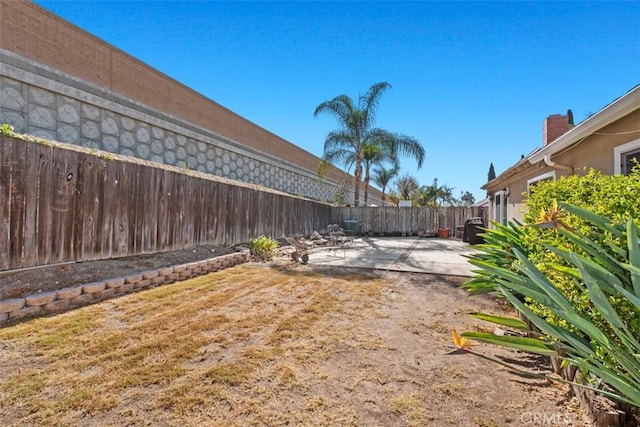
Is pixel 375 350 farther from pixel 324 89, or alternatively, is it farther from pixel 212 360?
pixel 324 89

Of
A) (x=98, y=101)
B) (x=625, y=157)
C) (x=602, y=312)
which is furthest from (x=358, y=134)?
(x=602, y=312)

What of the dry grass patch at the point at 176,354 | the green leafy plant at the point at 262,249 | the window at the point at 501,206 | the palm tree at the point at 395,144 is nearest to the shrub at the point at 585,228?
the dry grass patch at the point at 176,354

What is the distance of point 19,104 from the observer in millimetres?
5301

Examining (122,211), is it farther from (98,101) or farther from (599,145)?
(599,145)

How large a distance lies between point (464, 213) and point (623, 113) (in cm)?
1320

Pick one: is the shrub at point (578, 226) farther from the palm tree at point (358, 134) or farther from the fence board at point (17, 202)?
the palm tree at point (358, 134)

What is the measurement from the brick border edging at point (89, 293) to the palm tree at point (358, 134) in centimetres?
1129

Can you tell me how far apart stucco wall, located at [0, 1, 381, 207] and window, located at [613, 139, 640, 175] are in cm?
959

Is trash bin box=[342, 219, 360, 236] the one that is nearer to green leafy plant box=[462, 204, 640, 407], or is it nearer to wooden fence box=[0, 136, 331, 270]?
wooden fence box=[0, 136, 331, 270]

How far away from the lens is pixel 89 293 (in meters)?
3.96

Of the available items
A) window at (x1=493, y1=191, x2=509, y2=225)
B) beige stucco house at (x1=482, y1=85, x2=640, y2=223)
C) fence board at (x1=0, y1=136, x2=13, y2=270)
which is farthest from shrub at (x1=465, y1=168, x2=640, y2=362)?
window at (x1=493, y1=191, x2=509, y2=225)

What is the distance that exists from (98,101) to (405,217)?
14455 millimetres

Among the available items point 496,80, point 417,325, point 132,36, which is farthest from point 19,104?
point 496,80

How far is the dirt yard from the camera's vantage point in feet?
5.89
